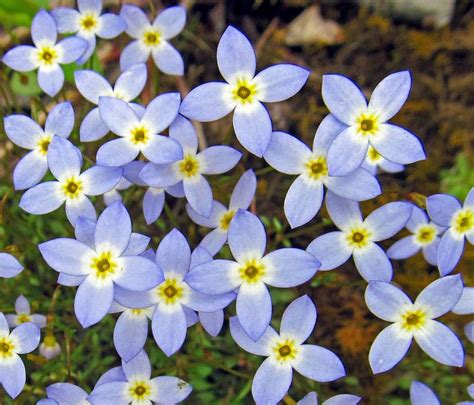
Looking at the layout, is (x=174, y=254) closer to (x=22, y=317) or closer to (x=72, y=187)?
(x=72, y=187)

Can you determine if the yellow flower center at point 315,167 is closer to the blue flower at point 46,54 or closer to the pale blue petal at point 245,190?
the pale blue petal at point 245,190

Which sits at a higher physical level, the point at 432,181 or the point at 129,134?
the point at 432,181

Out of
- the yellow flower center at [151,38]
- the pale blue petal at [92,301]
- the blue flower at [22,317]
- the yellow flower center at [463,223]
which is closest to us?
the pale blue petal at [92,301]

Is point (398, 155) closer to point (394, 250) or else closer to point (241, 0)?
point (394, 250)

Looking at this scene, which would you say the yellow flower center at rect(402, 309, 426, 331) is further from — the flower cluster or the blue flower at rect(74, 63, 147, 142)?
the blue flower at rect(74, 63, 147, 142)

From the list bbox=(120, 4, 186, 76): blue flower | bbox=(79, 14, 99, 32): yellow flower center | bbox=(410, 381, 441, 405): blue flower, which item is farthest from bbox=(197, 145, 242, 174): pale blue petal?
bbox=(410, 381, 441, 405): blue flower

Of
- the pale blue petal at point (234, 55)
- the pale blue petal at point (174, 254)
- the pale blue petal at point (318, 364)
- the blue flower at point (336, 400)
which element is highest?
the pale blue petal at point (234, 55)

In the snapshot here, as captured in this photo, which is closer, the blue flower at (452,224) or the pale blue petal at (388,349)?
the pale blue petal at (388,349)

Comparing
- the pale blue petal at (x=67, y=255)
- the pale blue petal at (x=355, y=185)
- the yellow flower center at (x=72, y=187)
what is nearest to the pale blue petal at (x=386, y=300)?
the pale blue petal at (x=355, y=185)

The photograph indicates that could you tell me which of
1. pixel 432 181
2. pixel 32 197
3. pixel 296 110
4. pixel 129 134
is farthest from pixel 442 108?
pixel 32 197
